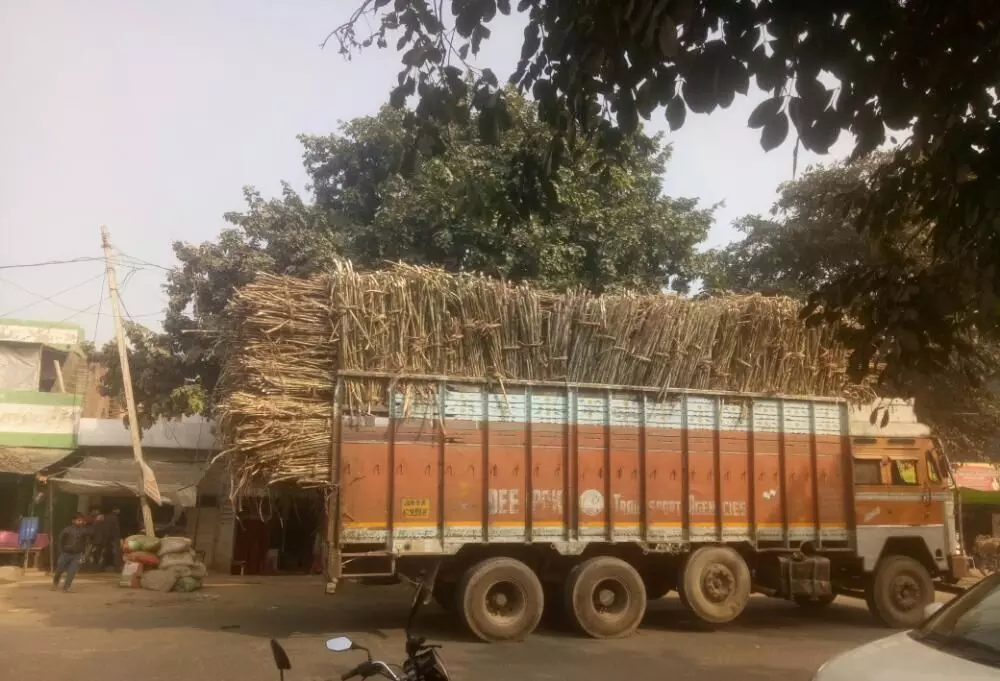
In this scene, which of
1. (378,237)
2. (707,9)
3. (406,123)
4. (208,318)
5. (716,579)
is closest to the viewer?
(707,9)

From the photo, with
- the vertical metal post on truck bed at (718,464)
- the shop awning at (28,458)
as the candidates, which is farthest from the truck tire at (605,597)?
the shop awning at (28,458)

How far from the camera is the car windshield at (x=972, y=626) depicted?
3.66 meters

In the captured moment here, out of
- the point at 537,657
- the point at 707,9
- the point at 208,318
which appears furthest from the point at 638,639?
the point at 208,318

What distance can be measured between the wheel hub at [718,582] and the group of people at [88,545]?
32.8 ft

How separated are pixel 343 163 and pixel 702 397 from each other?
948 cm

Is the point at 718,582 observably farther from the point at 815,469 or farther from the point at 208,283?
the point at 208,283

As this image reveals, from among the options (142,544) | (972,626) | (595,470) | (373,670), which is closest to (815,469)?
(595,470)

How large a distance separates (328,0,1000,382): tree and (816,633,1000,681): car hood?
6.03 feet

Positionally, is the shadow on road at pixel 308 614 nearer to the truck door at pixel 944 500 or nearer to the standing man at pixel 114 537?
the truck door at pixel 944 500

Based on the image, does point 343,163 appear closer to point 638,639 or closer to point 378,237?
point 378,237

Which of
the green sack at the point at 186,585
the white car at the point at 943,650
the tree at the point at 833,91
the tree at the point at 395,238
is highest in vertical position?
the tree at the point at 395,238

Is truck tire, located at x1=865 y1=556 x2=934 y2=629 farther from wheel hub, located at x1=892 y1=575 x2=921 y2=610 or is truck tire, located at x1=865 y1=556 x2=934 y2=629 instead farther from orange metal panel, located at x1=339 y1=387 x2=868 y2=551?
orange metal panel, located at x1=339 y1=387 x2=868 y2=551

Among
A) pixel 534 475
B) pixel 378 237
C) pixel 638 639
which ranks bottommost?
pixel 638 639

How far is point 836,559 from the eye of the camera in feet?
33.3
